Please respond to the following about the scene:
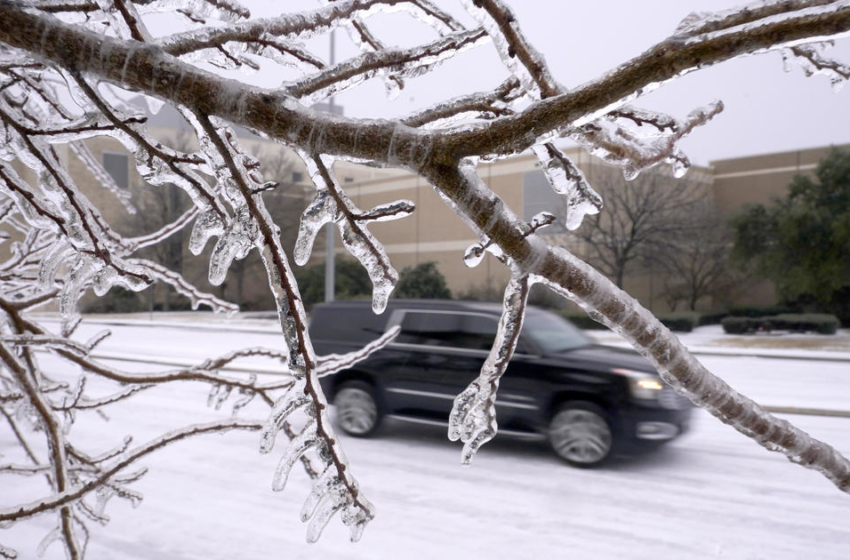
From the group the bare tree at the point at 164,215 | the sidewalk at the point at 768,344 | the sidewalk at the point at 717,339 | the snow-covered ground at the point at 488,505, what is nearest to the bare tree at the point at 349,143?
the snow-covered ground at the point at 488,505

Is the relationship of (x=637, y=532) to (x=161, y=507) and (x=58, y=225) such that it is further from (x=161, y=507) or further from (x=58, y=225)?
(x=58, y=225)

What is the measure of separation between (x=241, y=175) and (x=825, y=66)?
1.14 m

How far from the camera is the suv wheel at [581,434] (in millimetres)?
6523

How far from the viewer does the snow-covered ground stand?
4.59 metres

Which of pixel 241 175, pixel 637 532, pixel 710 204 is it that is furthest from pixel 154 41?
pixel 710 204

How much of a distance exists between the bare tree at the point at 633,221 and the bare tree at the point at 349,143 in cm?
1891

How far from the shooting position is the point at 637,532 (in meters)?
4.83

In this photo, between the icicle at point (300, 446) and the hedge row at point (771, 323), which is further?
the hedge row at point (771, 323)

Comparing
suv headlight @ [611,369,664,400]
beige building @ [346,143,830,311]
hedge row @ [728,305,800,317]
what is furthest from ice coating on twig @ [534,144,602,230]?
hedge row @ [728,305,800,317]

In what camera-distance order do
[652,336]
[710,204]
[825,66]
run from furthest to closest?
[710,204], [825,66], [652,336]

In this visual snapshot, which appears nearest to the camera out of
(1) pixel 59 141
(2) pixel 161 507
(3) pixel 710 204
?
(1) pixel 59 141

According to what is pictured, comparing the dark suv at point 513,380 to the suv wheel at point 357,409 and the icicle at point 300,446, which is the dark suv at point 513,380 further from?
the icicle at point 300,446

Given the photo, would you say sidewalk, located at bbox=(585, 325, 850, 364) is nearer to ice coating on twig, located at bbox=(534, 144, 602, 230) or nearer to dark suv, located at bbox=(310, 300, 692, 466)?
dark suv, located at bbox=(310, 300, 692, 466)

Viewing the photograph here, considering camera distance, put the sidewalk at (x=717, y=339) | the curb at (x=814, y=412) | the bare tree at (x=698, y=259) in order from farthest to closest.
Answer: the bare tree at (x=698, y=259), the sidewalk at (x=717, y=339), the curb at (x=814, y=412)
